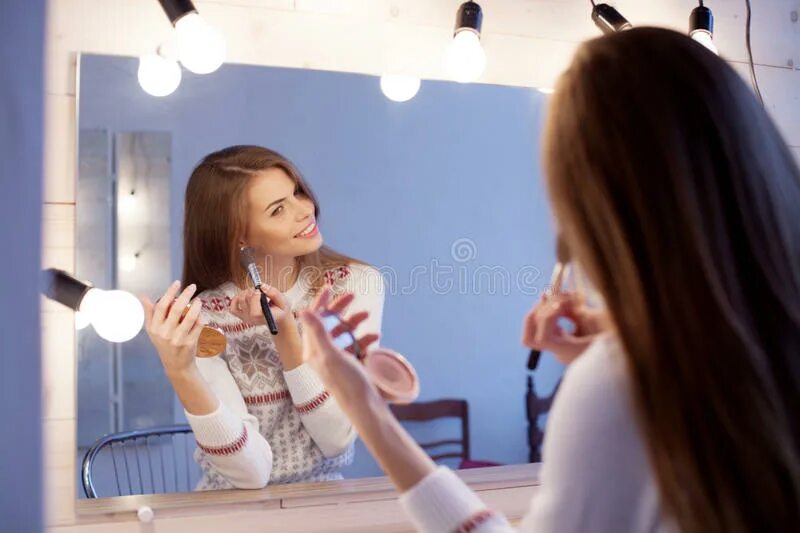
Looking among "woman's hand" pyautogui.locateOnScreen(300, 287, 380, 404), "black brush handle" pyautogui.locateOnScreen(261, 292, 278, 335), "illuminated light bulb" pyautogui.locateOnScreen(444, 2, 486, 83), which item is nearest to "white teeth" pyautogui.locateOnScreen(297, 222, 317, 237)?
"black brush handle" pyautogui.locateOnScreen(261, 292, 278, 335)

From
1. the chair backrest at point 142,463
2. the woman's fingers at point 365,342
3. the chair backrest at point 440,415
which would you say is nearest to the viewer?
the woman's fingers at point 365,342

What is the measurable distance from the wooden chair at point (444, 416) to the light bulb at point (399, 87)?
1.53ft

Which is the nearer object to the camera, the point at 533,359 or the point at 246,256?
the point at 246,256

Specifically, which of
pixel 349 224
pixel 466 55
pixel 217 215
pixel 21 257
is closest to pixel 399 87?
pixel 466 55

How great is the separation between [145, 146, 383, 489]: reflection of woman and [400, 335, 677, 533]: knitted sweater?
2.09 feet

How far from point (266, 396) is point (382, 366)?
0.25m

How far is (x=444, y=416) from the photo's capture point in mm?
1358

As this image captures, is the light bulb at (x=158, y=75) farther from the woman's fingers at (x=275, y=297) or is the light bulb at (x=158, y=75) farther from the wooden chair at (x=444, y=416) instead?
the wooden chair at (x=444, y=416)

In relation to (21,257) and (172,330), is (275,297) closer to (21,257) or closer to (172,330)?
(172,330)

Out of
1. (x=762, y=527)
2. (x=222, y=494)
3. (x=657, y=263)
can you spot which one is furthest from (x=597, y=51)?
(x=222, y=494)

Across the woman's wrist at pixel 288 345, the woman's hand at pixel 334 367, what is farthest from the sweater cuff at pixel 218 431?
the woman's hand at pixel 334 367

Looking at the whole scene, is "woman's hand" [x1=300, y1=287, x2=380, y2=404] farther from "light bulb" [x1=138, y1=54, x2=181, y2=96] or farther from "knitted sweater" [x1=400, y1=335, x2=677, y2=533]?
"light bulb" [x1=138, y1=54, x2=181, y2=96]

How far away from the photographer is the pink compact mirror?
1.05m

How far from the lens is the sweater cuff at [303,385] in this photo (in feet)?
4.14
